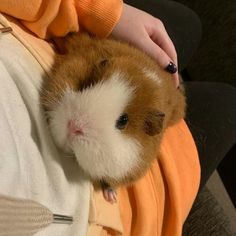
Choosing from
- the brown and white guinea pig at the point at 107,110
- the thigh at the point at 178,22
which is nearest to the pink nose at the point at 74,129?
the brown and white guinea pig at the point at 107,110

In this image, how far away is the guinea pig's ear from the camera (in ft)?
1.73

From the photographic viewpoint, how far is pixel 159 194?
0.64 m

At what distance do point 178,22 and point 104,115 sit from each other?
0.55 m

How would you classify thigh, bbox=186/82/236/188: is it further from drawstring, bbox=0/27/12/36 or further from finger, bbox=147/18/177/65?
drawstring, bbox=0/27/12/36

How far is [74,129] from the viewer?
0.47m

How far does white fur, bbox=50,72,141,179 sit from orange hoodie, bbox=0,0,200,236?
52mm

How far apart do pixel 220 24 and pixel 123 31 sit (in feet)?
2.19

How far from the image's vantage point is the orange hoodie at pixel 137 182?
1.71ft

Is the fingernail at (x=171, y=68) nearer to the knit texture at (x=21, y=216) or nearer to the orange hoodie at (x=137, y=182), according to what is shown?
the orange hoodie at (x=137, y=182)

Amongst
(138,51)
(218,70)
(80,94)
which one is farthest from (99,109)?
(218,70)

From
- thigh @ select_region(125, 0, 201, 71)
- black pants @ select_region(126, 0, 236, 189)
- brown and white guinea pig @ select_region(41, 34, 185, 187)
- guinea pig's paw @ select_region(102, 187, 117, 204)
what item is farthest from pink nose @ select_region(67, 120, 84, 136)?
thigh @ select_region(125, 0, 201, 71)

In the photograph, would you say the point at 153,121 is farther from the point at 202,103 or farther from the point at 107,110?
the point at 202,103

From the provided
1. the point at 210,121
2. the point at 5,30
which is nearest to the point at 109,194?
the point at 5,30

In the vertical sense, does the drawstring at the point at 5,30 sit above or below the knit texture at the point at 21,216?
above
